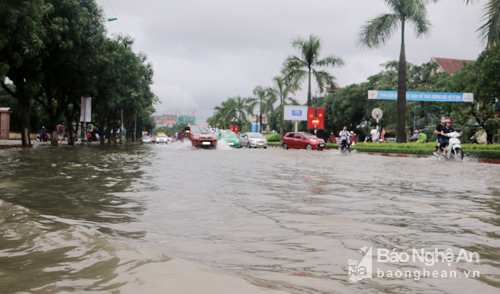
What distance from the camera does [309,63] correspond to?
3719 cm

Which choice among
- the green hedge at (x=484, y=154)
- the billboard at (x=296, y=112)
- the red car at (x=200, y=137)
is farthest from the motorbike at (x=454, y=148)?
the billboard at (x=296, y=112)

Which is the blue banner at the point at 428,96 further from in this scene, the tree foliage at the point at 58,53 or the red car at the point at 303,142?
the tree foliage at the point at 58,53

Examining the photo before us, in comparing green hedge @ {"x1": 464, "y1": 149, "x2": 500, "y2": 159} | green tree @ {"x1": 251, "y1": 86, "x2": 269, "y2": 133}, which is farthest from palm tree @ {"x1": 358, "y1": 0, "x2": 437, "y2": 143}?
green tree @ {"x1": 251, "y1": 86, "x2": 269, "y2": 133}

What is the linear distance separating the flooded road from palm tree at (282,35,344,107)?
99.2ft

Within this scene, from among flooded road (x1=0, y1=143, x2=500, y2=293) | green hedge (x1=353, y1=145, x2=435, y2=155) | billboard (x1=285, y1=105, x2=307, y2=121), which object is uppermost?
billboard (x1=285, y1=105, x2=307, y2=121)

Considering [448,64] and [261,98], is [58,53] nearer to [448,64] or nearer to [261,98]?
[261,98]

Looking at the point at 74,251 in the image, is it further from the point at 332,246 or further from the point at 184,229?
the point at 332,246

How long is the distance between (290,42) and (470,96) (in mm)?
15343

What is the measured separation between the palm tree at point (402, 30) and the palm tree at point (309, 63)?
10615 mm

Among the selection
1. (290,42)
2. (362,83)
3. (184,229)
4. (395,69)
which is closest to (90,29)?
(290,42)

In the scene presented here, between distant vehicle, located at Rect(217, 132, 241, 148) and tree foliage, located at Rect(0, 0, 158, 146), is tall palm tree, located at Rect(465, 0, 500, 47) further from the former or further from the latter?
distant vehicle, located at Rect(217, 132, 241, 148)

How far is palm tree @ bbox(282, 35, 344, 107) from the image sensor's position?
3669 centimetres

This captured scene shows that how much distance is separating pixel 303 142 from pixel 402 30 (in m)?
11.1

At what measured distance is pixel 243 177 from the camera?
372 inches
